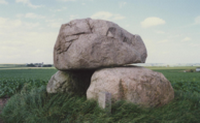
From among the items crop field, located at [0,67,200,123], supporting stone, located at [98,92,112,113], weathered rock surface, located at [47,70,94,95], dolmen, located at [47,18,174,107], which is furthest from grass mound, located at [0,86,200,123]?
weathered rock surface, located at [47,70,94,95]

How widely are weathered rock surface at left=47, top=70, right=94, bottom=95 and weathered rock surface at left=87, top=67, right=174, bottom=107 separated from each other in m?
1.54

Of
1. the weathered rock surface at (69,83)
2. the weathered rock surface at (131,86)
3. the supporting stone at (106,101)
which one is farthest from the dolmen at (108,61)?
the weathered rock surface at (69,83)

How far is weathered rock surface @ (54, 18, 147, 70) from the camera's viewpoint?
202 inches

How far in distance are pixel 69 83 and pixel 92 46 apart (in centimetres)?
202

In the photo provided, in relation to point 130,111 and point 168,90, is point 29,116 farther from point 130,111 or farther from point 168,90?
point 168,90

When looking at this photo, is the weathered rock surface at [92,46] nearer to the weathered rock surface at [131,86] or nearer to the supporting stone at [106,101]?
the weathered rock surface at [131,86]

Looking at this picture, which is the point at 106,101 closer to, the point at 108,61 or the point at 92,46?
the point at 108,61

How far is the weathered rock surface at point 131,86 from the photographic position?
4.70 meters

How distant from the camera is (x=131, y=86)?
186 inches

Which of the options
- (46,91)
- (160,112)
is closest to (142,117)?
(160,112)

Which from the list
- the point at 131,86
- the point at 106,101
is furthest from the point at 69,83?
the point at 131,86

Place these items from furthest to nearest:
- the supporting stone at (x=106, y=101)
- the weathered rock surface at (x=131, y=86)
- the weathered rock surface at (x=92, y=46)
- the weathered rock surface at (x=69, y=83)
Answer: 1. the weathered rock surface at (x=69, y=83)
2. the weathered rock surface at (x=92, y=46)
3. the weathered rock surface at (x=131, y=86)
4. the supporting stone at (x=106, y=101)

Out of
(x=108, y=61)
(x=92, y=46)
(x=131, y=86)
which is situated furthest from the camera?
(x=108, y=61)

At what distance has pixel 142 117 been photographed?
14.2 feet
